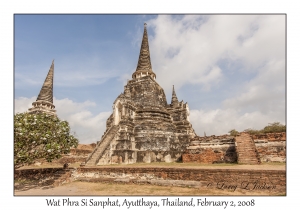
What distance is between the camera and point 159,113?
20.4 m

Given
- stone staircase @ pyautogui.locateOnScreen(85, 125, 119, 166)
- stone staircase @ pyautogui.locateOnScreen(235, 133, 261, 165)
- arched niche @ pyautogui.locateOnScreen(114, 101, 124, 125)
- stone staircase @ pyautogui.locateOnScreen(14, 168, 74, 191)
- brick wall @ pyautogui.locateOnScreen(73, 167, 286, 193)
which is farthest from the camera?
arched niche @ pyautogui.locateOnScreen(114, 101, 124, 125)

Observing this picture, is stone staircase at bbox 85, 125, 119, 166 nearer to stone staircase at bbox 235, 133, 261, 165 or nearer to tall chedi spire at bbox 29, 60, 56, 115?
stone staircase at bbox 235, 133, 261, 165

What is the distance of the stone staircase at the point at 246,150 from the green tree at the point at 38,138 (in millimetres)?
11646

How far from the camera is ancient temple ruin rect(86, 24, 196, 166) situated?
16141 mm

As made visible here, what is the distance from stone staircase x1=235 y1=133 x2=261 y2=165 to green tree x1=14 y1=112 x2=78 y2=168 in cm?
1165

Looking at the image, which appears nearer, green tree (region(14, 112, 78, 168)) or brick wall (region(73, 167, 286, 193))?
brick wall (region(73, 167, 286, 193))

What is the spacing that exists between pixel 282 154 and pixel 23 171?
18971 mm

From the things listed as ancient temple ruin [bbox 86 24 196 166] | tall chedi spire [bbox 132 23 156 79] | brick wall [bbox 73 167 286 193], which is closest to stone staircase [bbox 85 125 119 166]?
ancient temple ruin [bbox 86 24 196 166]

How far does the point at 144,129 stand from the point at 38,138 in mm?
10228

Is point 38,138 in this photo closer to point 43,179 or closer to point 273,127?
point 43,179

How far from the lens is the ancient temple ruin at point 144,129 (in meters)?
16.1

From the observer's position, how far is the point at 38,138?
966 centimetres

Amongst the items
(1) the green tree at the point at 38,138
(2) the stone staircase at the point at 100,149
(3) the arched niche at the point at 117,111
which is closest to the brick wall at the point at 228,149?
(2) the stone staircase at the point at 100,149

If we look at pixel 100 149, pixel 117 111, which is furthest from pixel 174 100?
pixel 100 149
